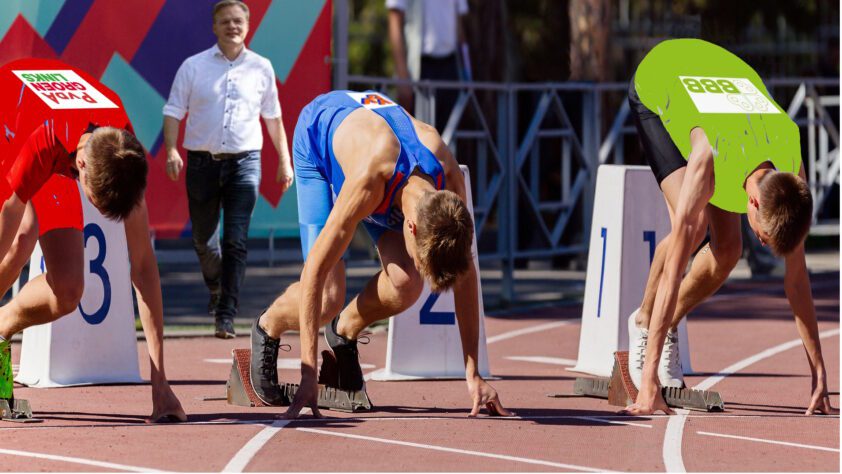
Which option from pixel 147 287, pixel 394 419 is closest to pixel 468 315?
pixel 394 419

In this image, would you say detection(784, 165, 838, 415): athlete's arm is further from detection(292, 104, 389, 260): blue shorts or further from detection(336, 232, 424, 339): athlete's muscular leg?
detection(292, 104, 389, 260): blue shorts

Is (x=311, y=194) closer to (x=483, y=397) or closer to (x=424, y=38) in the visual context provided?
(x=483, y=397)

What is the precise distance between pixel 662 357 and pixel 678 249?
1.35 meters

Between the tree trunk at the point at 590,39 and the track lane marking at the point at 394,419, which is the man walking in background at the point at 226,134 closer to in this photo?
the track lane marking at the point at 394,419

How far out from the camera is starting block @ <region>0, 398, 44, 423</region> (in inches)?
309

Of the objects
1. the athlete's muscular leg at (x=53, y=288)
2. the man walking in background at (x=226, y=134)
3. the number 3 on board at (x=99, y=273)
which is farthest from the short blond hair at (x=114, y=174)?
the man walking in background at (x=226, y=134)

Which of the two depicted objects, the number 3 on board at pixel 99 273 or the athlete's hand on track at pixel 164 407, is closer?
the athlete's hand on track at pixel 164 407

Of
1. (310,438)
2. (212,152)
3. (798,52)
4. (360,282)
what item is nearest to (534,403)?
(310,438)

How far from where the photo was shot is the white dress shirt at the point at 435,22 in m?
14.7

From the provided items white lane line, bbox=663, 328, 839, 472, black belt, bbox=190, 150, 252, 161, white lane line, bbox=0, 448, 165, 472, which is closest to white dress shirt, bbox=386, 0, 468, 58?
black belt, bbox=190, 150, 252, 161

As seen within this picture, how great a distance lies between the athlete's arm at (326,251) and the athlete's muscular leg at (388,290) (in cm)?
52

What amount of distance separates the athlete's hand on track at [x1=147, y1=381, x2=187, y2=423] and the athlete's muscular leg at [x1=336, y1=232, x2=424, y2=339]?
96cm

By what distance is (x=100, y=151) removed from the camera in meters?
6.98

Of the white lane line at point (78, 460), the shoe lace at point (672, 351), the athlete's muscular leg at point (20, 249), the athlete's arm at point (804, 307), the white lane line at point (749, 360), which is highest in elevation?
the athlete's muscular leg at point (20, 249)
